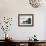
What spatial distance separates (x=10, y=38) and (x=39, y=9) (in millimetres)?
1472

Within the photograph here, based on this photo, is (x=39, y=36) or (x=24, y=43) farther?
(x=39, y=36)

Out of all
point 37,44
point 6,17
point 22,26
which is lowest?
point 37,44

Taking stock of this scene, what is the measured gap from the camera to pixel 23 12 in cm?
476

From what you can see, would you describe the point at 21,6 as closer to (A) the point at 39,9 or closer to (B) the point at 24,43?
(A) the point at 39,9

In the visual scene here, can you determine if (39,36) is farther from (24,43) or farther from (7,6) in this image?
(7,6)

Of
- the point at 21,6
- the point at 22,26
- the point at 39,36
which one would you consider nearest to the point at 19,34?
the point at 22,26

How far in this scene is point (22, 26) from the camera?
4.76 meters

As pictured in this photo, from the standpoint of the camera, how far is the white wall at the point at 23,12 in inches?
186

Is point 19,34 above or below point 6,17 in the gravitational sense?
below

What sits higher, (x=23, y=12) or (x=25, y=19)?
(x=23, y=12)

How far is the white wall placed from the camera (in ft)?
15.5

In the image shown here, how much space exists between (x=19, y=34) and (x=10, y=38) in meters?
0.36

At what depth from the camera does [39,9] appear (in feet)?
15.6

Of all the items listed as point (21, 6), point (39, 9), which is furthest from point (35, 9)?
point (21, 6)
